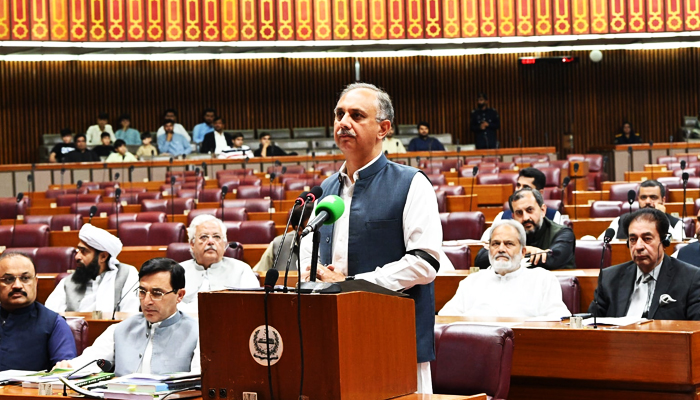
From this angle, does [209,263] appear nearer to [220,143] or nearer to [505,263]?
[505,263]

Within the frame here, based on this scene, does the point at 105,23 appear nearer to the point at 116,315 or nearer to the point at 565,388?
the point at 116,315

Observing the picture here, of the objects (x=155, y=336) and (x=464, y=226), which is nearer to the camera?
(x=155, y=336)

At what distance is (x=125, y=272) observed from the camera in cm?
558

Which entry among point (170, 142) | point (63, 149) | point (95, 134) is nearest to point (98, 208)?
point (63, 149)

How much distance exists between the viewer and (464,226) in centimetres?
720

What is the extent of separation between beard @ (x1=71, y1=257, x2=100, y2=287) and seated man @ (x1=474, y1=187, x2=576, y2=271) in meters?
2.17

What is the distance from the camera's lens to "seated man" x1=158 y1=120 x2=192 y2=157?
13836mm

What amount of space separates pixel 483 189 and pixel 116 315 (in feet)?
17.6

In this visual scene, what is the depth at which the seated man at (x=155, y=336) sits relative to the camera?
342 cm

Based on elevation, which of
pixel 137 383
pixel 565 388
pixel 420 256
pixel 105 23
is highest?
pixel 105 23

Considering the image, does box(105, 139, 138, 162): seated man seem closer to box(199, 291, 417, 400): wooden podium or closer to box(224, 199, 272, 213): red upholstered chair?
box(224, 199, 272, 213): red upholstered chair

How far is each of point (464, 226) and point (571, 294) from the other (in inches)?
104

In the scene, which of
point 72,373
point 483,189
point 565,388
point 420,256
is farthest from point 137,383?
point 483,189

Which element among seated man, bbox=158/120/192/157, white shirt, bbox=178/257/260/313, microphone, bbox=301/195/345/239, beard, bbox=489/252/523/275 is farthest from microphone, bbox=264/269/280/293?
seated man, bbox=158/120/192/157
